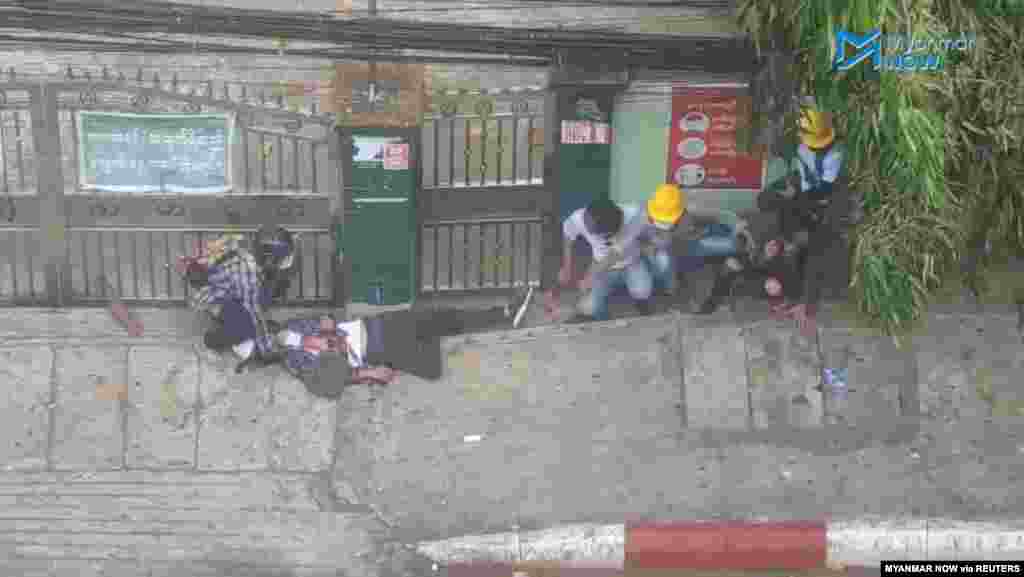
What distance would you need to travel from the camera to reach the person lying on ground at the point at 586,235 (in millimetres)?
10406

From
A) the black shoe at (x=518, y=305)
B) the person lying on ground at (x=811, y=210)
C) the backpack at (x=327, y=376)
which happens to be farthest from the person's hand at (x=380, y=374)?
the person lying on ground at (x=811, y=210)

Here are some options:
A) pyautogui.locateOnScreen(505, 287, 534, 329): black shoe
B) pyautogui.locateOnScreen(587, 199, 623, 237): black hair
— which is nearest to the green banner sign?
pyautogui.locateOnScreen(505, 287, 534, 329): black shoe

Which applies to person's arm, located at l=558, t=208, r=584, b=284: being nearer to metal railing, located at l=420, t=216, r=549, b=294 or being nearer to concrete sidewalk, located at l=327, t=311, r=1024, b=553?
metal railing, located at l=420, t=216, r=549, b=294

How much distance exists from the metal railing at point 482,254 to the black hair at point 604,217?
1.77 feet

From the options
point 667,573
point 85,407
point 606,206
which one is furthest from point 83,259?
point 667,573

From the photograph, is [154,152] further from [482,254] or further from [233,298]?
[482,254]

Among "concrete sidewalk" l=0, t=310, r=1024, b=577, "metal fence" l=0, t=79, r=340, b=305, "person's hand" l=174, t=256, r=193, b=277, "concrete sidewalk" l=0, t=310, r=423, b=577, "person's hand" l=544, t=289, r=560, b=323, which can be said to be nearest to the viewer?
"concrete sidewalk" l=0, t=310, r=423, b=577

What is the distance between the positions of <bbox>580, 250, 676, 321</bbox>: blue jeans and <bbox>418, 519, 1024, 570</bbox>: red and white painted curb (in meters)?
1.89

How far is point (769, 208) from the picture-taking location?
10641 mm

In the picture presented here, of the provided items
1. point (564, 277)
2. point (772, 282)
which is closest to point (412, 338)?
point (564, 277)

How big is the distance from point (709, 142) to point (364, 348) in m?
2.79

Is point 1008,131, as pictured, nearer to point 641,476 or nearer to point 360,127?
point 641,476

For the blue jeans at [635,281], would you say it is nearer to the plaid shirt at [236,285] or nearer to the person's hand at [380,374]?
the person's hand at [380,374]

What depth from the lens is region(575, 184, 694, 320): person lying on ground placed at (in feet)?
34.3
